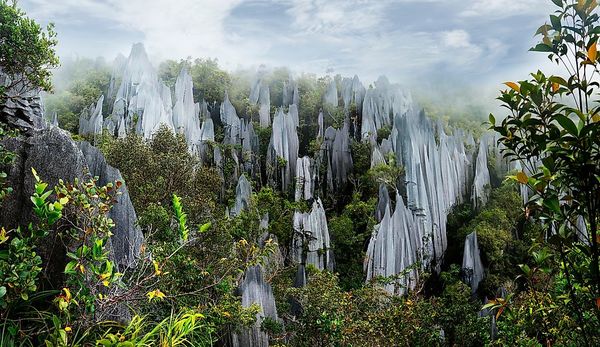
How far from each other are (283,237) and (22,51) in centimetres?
1312

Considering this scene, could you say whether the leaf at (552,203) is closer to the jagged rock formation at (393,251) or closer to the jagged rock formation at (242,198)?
the jagged rock formation at (242,198)

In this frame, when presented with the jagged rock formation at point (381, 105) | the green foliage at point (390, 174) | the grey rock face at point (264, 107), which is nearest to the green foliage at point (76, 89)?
the grey rock face at point (264, 107)

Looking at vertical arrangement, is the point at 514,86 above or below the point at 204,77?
below

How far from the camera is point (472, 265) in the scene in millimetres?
15898

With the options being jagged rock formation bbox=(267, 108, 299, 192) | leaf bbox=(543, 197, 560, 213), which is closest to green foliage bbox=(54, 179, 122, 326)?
leaf bbox=(543, 197, 560, 213)

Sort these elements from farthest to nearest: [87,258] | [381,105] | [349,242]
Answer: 1. [381,105]
2. [349,242]
3. [87,258]

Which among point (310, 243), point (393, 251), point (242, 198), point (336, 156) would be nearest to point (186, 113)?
point (336, 156)

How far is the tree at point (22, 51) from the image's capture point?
4.33m

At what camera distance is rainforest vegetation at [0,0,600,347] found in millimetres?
2090

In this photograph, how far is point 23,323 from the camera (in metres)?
2.90

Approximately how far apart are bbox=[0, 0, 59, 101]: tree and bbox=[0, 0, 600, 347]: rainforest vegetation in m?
0.01

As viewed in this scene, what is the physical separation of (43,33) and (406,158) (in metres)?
17.0

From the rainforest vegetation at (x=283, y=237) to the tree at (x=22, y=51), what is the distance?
0.01 m

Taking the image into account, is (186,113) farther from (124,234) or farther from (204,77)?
(124,234)
